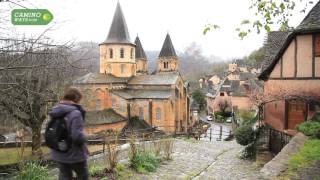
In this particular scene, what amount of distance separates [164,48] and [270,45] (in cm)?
4624

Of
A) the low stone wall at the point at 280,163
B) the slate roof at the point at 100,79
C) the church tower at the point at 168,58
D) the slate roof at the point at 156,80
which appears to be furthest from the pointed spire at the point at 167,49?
the low stone wall at the point at 280,163

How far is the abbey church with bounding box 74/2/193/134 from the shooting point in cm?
4812

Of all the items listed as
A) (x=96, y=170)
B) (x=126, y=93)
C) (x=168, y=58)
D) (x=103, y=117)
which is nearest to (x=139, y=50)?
(x=168, y=58)

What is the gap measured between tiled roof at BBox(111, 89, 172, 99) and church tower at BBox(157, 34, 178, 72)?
1447cm

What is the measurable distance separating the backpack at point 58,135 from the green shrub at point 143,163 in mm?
6183

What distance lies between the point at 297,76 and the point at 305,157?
24.8 feet

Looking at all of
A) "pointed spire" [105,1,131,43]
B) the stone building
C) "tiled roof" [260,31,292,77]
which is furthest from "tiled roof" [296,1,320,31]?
"pointed spire" [105,1,131,43]

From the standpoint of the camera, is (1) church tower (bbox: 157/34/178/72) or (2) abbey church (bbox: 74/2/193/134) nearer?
(2) abbey church (bbox: 74/2/193/134)

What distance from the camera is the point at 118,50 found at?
183 feet

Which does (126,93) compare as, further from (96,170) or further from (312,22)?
(96,170)

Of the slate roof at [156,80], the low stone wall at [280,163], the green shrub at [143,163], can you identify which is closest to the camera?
the low stone wall at [280,163]

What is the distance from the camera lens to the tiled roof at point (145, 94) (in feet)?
164

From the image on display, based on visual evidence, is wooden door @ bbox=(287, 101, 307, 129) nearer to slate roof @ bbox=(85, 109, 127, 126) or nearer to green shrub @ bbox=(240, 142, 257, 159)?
green shrub @ bbox=(240, 142, 257, 159)

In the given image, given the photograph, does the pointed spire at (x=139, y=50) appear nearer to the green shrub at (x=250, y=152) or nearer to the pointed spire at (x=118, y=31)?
the pointed spire at (x=118, y=31)
